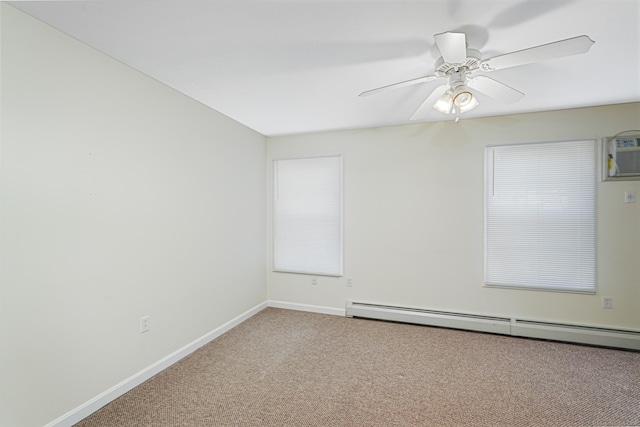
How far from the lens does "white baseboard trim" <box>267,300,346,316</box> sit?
381 cm

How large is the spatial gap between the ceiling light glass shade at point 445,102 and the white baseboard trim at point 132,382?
3.03 m

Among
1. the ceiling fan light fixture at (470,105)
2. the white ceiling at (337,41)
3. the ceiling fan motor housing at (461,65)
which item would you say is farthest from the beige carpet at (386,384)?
the white ceiling at (337,41)

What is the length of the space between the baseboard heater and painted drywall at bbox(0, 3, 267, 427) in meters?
1.99

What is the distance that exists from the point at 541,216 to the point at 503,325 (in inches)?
49.3

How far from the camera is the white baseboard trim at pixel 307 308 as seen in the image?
3.81 metres

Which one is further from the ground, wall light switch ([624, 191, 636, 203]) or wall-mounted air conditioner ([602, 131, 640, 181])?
wall-mounted air conditioner ([602, 131, 640, 181])

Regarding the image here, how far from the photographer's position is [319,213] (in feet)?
12.9

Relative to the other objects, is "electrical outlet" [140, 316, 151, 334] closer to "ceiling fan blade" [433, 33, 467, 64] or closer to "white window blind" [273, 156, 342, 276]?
"white window blind" [273, 156, 342, 276]

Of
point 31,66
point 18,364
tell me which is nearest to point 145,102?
point 31,66

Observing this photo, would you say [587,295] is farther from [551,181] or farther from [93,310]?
[93,310]

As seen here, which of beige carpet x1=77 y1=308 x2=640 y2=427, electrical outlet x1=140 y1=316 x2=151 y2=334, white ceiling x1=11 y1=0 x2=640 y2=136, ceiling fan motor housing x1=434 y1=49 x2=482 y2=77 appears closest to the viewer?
white ceiling x1=11 y1=0 x2=640 y2=136

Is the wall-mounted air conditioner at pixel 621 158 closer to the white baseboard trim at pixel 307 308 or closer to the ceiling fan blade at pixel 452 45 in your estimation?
the ceiling fan blade at pixel 452 45

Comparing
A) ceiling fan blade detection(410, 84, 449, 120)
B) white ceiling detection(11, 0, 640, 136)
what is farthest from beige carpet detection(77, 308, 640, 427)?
white ceiling detection(11, 0, 640, 136)

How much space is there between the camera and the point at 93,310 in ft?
6.43
